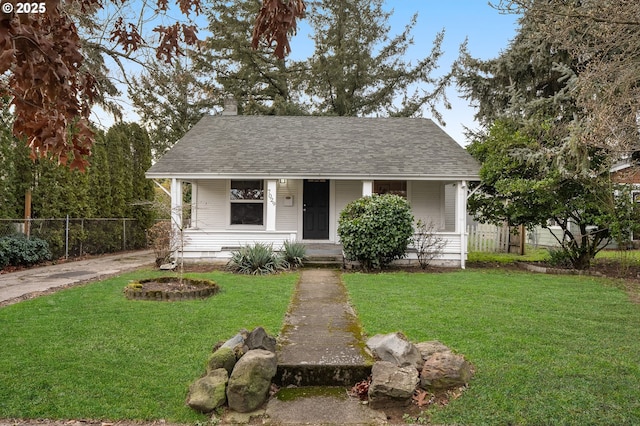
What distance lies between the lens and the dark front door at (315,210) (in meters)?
14.5

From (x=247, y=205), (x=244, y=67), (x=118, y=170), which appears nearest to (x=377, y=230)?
(x=247, y=205)

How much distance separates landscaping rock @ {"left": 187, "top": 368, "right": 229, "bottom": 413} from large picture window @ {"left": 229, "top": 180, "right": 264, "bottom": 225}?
10.5 metres

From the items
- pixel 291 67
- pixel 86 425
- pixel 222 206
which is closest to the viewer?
pixel 86 425

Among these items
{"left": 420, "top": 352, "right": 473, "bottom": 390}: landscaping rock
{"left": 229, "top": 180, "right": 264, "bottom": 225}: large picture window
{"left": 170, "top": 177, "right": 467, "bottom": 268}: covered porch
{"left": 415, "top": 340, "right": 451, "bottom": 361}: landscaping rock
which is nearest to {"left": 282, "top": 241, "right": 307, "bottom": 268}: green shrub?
{"left": 170, "top": 177, "right": 467, "bottom": 268}: covered porch

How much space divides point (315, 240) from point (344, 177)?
2682mm

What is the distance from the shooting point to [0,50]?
1965 mm

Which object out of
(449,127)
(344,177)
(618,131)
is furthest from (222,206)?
(449,127)

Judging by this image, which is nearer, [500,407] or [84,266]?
[500,407]

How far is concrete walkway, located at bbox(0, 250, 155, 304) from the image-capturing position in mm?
8727

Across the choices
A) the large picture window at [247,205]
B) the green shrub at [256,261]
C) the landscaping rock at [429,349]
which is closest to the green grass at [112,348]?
the landscaping rock at [429,349]

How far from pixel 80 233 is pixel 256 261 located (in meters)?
7.47

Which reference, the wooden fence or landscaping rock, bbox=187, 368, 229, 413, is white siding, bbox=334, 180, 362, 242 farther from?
landscaping rock, bbox=187, 368, 229, 413

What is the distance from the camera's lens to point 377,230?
11.1m

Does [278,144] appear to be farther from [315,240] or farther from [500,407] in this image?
[500,407]
